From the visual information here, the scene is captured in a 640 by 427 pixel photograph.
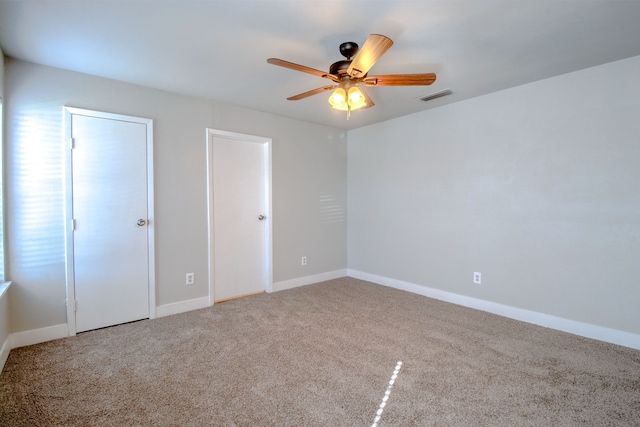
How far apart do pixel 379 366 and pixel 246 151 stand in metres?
2.86

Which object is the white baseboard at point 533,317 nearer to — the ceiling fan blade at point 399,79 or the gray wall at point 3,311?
the ceiling fan blade at point 399,79

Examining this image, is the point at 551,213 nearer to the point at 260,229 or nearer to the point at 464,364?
the point at 464,364

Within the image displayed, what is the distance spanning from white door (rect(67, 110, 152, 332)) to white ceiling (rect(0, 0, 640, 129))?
0.56 meters

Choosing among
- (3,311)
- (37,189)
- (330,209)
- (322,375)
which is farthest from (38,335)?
(330,209)

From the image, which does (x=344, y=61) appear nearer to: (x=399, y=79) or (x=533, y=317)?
(x=399, y=79)

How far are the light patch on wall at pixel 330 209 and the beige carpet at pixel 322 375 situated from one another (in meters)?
1.80

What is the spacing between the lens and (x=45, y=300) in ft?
8.46

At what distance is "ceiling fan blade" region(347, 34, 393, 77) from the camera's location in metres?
1.66

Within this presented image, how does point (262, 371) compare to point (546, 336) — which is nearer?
point (262, 371)

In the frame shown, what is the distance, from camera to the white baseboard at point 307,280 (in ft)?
13.3

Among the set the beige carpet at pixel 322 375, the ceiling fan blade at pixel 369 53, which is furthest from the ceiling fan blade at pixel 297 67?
the beige carpet at pixel 322 375

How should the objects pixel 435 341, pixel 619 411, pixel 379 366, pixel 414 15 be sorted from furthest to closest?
1. pixel 435 341
2. pixel 379 366
3. pixel 414 15
4. pixel 619 411

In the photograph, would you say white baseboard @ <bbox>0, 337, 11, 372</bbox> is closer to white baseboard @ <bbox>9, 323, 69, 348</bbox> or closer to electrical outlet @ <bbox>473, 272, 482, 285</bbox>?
white baseboard @ <bbox>9, 323, 69, 348</bbox>

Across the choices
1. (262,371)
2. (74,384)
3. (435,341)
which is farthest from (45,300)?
(435,341)
